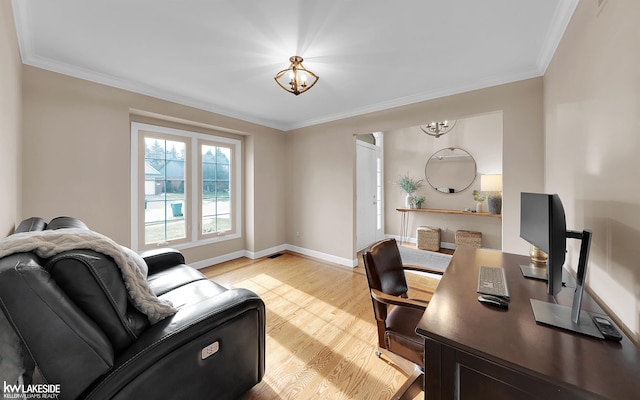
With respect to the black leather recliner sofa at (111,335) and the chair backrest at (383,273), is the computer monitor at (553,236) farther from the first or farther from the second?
the black leather recliner sofa at (111,335)

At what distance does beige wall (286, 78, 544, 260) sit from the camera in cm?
244

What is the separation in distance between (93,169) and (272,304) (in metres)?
2.45

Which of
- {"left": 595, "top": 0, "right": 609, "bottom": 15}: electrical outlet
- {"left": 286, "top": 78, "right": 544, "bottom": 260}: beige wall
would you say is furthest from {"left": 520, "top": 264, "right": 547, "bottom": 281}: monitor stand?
{"left": 595, "top": 0, "right": 609, "bottom": 15}: electrical outlet

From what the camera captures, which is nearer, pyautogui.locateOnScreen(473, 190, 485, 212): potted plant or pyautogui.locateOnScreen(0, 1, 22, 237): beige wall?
pyautogui.locateOnScreen(0, 1, 22, 237): beige wall

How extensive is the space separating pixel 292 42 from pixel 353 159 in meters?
2.07

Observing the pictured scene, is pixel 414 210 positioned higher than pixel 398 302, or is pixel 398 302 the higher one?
pixel 414 210

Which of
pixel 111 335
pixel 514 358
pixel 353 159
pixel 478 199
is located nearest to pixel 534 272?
pixel 514 358

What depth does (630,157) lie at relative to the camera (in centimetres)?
94

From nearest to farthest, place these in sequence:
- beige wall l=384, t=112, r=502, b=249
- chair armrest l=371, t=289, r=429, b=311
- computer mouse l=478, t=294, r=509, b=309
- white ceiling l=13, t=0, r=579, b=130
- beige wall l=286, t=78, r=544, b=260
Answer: computer mouse l=478, t=294, r=509, b=309 → chair armrest l=371, t=289, r=429, b=311 → white ceiling l=13, t=0, r=579, b=130 → beige wall l=286, t=78, r=544, b=260 → beige wall l=384, t=112, r=502, b=249

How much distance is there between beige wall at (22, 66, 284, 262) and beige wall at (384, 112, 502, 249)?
4.12 m

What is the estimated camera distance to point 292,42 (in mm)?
1957

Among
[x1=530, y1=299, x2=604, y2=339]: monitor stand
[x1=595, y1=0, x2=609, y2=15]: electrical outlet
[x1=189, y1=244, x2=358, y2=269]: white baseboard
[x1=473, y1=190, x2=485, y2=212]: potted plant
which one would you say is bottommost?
[x1=189, y1=244, x2=358, y2=269]: white baseboard

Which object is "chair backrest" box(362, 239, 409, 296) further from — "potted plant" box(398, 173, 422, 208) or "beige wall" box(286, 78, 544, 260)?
"potted plant" box(398, 173, 422, 208)

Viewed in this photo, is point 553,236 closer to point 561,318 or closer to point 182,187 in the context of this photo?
point 561,318
